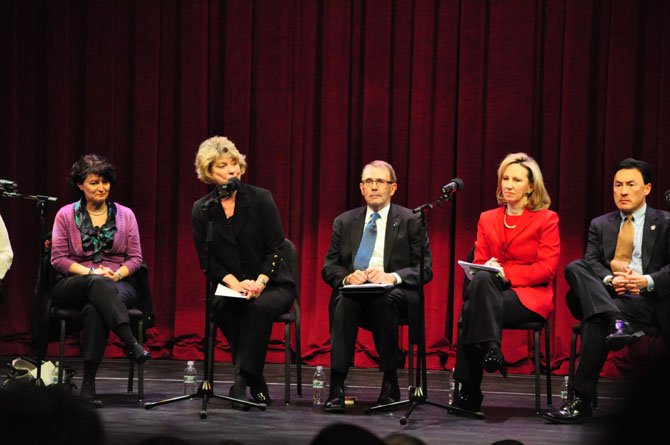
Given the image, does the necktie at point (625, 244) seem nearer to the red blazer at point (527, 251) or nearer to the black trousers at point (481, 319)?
the red blazer at point (527, 251)

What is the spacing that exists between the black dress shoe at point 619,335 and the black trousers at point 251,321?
1.66 m

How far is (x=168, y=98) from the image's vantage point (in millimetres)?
6809

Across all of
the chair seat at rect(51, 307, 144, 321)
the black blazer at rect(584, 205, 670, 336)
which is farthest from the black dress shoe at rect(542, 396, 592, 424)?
the chair seat at rect(51, 307, 144, 321)

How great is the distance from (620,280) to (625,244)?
357 mm

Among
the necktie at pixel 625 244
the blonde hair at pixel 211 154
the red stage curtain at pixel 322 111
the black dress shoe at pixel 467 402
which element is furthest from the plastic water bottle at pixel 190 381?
the necktie at pixel 625 244

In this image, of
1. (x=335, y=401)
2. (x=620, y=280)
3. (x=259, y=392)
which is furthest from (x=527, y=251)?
(x=259, y=392)

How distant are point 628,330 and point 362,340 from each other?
259 centimetres

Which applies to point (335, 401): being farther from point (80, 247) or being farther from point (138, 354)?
point (80, 247)

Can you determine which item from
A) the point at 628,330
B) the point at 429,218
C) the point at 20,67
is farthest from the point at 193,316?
the point at 628,330

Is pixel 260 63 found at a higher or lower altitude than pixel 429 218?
higher

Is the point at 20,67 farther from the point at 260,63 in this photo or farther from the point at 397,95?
the point at 397,95

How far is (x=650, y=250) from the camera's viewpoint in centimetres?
468

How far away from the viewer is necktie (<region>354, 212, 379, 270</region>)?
499 cm

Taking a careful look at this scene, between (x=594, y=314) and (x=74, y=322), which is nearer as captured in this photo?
(x=594, y=314)
